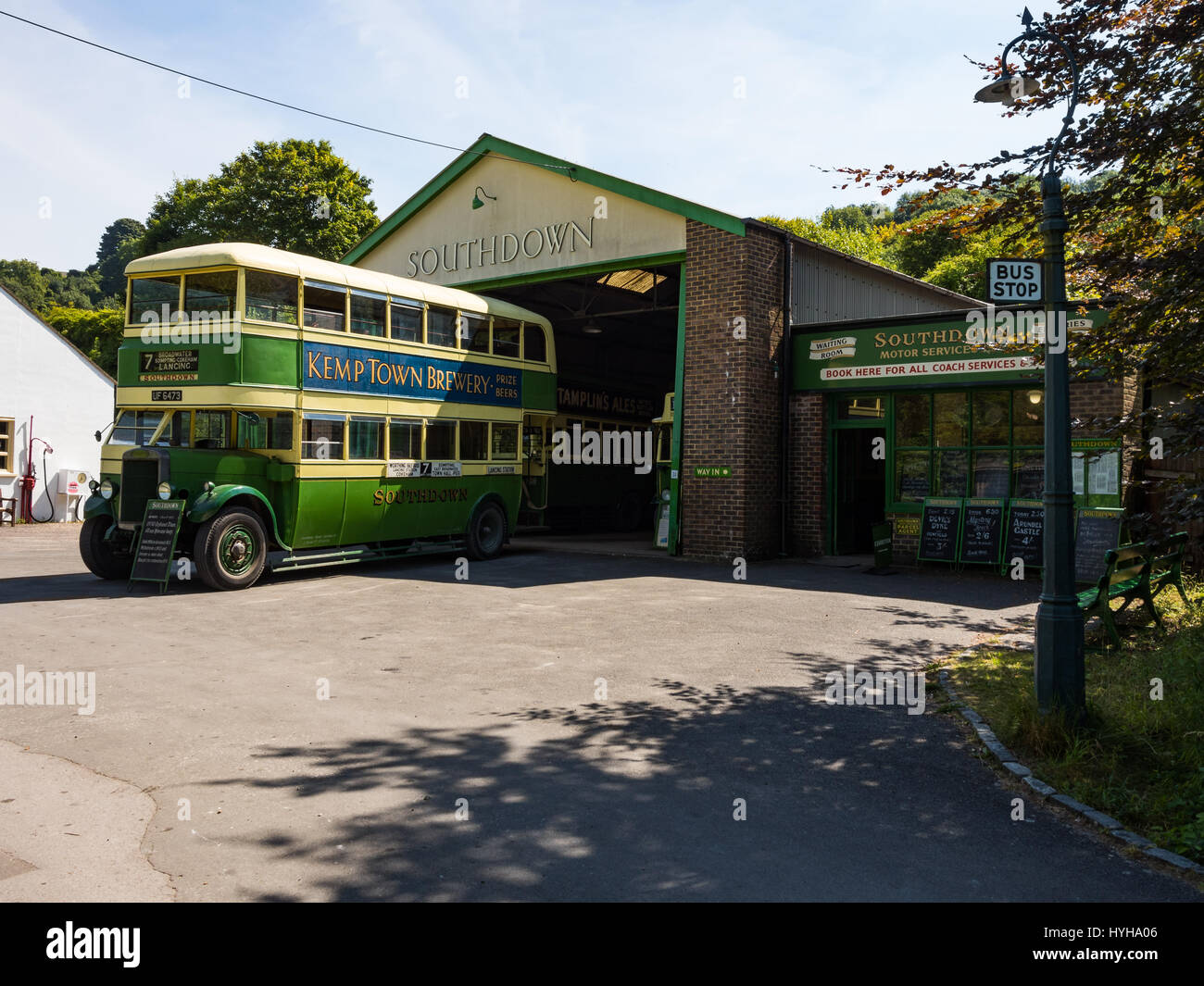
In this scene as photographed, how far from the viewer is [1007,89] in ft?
23.4

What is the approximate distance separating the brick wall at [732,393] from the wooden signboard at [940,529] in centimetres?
273

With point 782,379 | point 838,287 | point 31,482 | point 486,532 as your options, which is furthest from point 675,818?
point 31,482

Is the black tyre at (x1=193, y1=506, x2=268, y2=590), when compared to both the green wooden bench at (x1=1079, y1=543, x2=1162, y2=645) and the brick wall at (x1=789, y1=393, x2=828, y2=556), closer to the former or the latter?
the brick wall at (x1=789, y1=393, x2=828, y2=556)

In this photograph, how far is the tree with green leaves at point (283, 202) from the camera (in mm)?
41469

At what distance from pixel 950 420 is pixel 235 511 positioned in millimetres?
11251

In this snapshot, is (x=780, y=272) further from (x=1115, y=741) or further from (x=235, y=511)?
(x=1115, y=741)

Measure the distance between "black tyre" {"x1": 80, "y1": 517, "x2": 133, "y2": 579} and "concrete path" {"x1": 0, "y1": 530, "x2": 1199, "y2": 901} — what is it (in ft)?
6.88

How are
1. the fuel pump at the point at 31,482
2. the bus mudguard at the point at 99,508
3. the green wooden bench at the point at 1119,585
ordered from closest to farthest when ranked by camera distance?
the green wooden bench at the point at 1119,585 → the bus mudguard at the point at 99,508 → the fuel pump at the point at 31,482

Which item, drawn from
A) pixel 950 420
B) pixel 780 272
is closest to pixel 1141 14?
pixel 950 420

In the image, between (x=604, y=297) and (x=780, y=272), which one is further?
(x=604, y=297)

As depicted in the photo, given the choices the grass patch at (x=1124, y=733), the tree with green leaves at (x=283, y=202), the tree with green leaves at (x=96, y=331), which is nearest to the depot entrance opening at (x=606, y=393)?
the grass patch at (x=1124, y=733)

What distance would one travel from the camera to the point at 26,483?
25.6 metres
